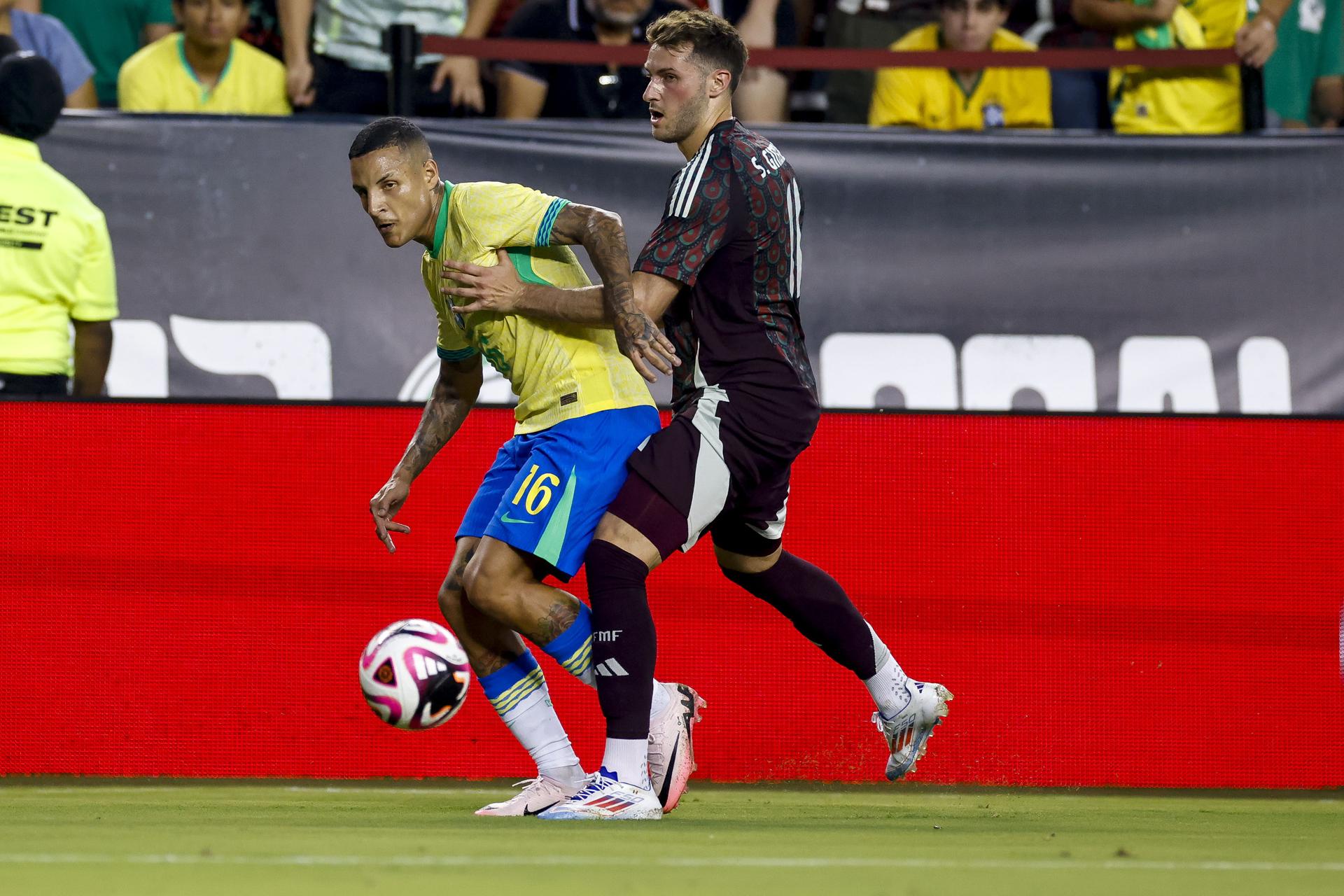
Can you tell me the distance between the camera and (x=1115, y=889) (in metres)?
3.10

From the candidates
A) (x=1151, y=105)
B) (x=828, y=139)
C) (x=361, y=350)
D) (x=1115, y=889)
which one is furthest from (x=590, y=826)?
(x=1151, y=105)

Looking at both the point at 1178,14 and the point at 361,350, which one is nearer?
the point at 361,350

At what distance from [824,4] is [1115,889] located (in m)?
6.05

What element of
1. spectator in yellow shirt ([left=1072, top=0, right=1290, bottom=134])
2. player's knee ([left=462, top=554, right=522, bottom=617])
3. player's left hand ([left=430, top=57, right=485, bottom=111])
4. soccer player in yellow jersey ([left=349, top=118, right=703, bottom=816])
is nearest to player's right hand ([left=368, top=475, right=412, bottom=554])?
soccer player in yellow jersey ([left=349, top=118, right=703, bottom=816])

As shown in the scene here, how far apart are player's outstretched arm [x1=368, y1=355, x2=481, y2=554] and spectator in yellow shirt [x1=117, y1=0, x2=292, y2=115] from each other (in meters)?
2.92

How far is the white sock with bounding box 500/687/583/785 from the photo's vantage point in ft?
15.3

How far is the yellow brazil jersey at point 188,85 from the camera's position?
7.46 metres

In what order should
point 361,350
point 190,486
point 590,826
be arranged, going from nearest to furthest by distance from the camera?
point 590,826
point 190,486
point 361,350

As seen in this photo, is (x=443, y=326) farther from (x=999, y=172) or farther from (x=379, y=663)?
(x=999, y=172)

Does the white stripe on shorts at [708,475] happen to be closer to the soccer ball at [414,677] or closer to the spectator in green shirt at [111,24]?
the soccer ball at [414,677]

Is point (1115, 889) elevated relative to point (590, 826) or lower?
elevated

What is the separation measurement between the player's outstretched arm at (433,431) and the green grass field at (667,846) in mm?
834

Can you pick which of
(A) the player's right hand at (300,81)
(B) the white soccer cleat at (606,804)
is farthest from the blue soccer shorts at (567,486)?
(A) the player's right hand at (300,81)

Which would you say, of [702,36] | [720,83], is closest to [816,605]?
[720,83]
